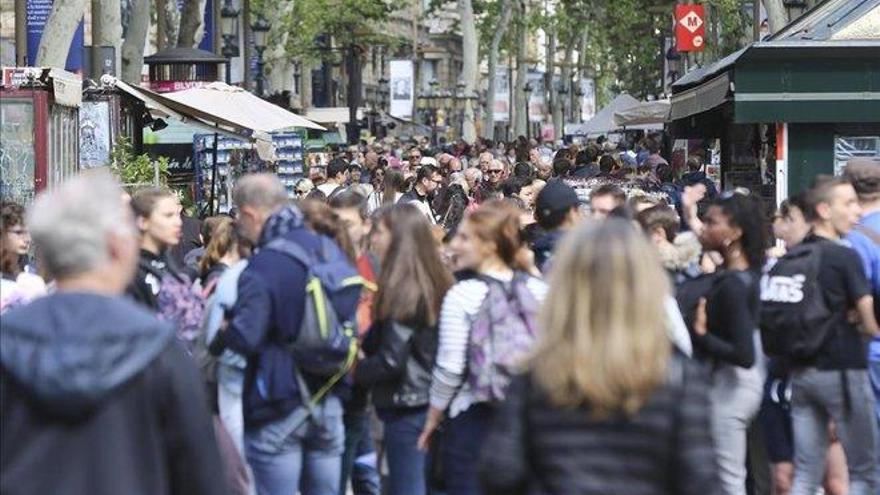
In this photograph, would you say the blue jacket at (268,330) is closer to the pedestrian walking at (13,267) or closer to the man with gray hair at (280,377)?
the man with gray hair at (280,377)

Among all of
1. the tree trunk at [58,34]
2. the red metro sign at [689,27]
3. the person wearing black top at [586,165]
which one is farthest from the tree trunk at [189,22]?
the tree trunk at [58,34]

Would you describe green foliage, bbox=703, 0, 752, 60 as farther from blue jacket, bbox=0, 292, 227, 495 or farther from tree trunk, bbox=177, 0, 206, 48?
blue jacket, bbox=0, 292, 227, 495

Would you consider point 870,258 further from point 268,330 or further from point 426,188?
point 426,188

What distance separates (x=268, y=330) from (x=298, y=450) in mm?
530

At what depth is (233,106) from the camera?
23.0m

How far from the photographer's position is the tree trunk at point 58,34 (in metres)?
18.7

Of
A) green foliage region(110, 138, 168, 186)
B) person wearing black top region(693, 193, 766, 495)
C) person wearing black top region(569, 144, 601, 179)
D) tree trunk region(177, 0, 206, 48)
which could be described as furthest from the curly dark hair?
tree trunk region(177, 0, 206, 48)

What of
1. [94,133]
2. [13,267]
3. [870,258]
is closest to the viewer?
[13,267]

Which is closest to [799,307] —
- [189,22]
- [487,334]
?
[487,334]

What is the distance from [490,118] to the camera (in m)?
72.1

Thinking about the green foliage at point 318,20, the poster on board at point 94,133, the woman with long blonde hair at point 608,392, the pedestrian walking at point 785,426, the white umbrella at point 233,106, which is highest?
the green foliage at point 318,20

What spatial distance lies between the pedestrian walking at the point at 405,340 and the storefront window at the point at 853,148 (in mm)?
8810

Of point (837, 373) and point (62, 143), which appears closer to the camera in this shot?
point (837, 373)

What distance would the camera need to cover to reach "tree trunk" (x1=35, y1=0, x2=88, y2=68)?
1873 cm
